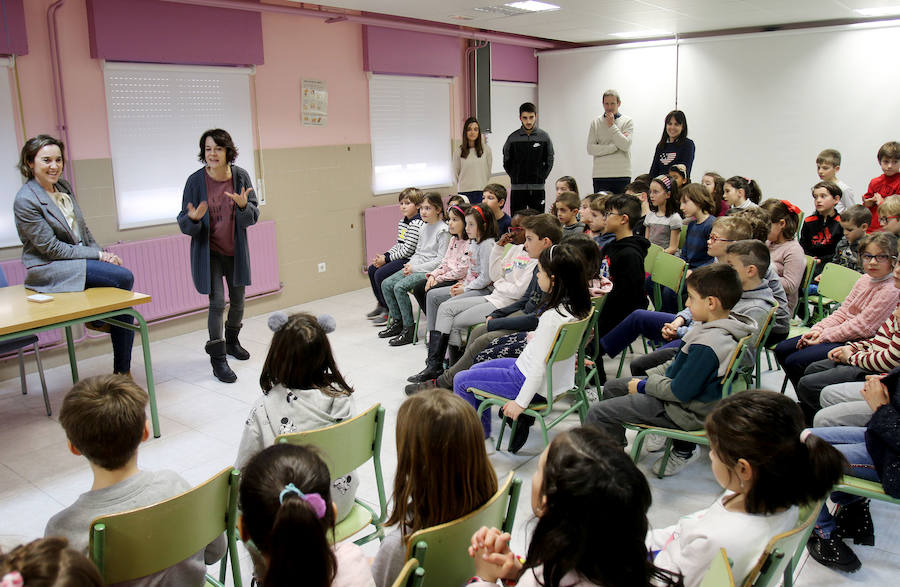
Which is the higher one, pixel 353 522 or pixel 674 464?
pixel 353 522

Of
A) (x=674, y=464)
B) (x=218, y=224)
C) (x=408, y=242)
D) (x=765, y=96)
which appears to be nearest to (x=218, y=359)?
(x=218, y=224)

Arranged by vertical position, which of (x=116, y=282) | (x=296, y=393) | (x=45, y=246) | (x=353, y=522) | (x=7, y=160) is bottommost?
(x=353, y=522)

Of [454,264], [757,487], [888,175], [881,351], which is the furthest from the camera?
[888,175]

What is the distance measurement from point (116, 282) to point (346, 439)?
2380 mm

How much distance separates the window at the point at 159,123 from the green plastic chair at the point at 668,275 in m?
3.59

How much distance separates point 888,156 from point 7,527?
6.04 meters

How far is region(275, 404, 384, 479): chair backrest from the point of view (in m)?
2.02

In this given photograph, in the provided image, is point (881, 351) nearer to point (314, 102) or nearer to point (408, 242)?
point (408, 242)

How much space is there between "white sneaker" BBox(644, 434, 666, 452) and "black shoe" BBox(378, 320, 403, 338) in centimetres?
236

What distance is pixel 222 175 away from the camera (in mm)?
4453

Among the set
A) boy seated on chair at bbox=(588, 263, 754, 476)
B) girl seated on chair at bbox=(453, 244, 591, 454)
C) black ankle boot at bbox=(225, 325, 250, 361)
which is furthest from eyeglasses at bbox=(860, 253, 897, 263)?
black ankle boot at bbox=(225, 325, 250, 361)

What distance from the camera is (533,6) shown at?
6.26 m

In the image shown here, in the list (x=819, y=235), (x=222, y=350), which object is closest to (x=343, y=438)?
(x=222, y=350)

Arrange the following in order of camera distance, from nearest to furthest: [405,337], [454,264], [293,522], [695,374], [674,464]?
[293,522] → [695,374] → [674,464] → [454,264] → [405,337]
